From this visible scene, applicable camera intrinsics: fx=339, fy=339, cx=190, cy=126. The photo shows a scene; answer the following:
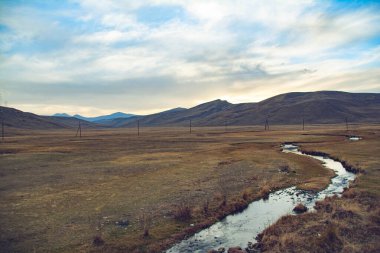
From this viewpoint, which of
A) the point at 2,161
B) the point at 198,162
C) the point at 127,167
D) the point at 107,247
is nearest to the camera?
the point at 107,247

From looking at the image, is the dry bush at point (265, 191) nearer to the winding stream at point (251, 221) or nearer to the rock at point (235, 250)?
the winding stream at point (251, 221)

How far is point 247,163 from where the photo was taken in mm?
52500

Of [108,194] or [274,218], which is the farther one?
[108,194]

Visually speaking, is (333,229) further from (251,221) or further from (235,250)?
(251,221)

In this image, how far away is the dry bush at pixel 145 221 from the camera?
21844 mm

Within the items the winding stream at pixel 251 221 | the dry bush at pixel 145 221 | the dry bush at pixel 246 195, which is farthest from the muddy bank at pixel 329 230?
the dry bush at pixel 145 221

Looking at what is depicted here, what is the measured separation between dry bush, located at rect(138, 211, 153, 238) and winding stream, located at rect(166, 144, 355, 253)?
2270 millimetres

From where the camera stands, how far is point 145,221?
24453mm

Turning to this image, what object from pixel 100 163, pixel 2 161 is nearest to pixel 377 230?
pixel 100 163

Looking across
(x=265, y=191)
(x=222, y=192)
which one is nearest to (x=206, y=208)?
(x=222, y=192)

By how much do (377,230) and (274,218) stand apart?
23.8 feet

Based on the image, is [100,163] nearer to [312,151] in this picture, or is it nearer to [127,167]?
[127,167]

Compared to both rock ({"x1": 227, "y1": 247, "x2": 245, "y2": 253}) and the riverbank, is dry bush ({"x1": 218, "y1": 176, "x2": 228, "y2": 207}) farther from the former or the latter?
rock ({"x1": 227, "y1": 247, "x2": 245, "y2": 253})

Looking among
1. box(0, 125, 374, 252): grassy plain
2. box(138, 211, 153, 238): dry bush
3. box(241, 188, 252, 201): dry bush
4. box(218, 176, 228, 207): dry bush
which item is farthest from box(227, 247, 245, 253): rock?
box(241, 188, 252, 201): dry bush
